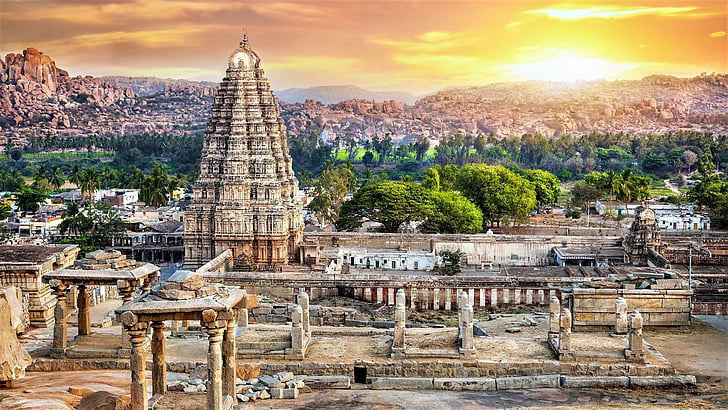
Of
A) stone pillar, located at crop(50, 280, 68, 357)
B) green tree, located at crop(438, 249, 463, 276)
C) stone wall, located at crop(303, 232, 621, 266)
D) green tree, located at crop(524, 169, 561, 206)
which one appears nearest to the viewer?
stone pillar, located at crop(50, 280, 68, 357)

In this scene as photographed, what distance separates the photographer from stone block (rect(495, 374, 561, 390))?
18844 mm

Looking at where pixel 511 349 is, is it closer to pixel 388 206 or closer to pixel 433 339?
pixel 433 339

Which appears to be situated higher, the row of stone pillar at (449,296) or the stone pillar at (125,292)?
the stone pillar at (125,292)

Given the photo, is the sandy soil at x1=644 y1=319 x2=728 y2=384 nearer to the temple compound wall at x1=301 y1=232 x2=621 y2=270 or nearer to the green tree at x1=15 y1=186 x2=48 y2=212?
the temple compound wall at x1=301 y1=232 x2=621 y2=270

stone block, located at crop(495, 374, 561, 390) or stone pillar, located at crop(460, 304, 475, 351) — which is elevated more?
stone pillar, located at crop(460, 304, 475, 351)

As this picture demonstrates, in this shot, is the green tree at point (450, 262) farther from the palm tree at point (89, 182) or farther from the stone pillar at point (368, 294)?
the palm tree at point (89, 182)

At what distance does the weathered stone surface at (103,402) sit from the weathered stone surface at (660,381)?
35.7ft

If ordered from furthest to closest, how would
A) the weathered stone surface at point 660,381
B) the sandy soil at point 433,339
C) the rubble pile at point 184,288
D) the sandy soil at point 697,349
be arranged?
1. the sandy soil at point 433,339
2. the sandy soil at point 697,349
3. the weathered stone surface at point 660,381
4. the rubble pile at point 184,288

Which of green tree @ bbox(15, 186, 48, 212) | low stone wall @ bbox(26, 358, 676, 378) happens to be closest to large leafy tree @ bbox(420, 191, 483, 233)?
low stone wall @ bbox(26, 358, 676, 378)

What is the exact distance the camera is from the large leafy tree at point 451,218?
1847 inches

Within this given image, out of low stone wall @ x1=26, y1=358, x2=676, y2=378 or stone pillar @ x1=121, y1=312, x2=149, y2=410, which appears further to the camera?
low stone wall @ x1=26, y1=358, x2=676, y2=378

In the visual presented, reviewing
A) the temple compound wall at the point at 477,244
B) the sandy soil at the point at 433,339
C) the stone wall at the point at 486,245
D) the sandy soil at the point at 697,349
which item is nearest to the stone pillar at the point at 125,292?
the sandy soil at the point at 433,339

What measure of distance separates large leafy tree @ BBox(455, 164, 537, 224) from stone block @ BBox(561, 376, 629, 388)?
33125 mm

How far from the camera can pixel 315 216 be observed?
64.0 meters
